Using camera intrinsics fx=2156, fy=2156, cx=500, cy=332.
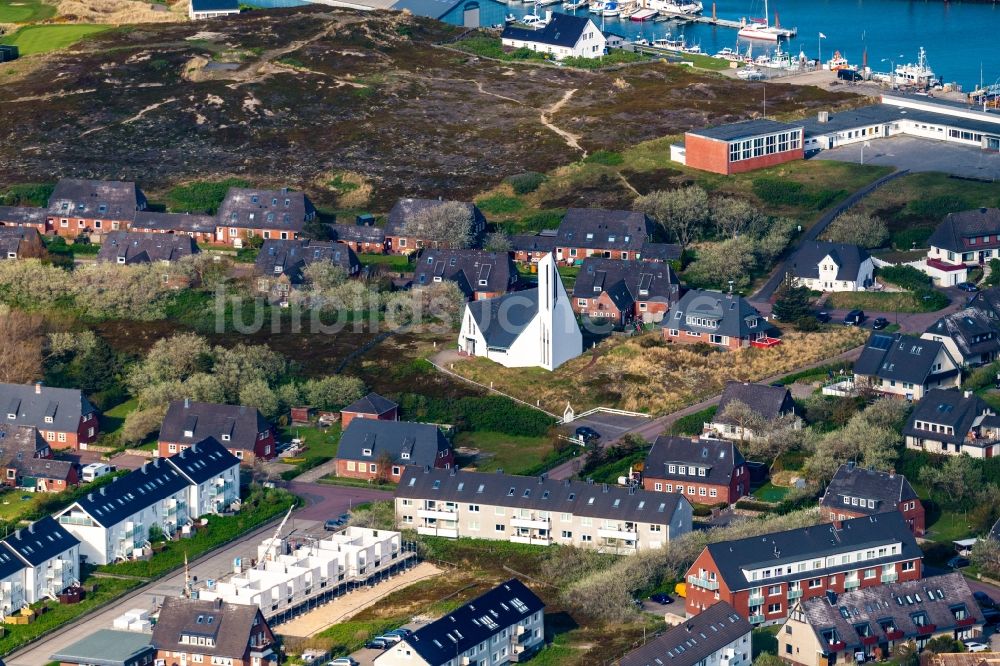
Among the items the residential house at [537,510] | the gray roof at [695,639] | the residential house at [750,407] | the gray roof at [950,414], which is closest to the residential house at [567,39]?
the residential house at [750,407]

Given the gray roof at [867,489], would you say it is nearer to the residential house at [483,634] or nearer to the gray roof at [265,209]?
the residential house at [483,634]

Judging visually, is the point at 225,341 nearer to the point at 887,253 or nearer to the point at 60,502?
the point at 60,502

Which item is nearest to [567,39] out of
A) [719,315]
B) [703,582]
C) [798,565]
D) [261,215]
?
[261,215]

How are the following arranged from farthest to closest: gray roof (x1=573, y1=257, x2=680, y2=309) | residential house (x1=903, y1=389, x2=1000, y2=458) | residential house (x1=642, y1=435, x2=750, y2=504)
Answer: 1. gray roof (x1=573, y1=257, x2=680, y2=309)
2. residential house (x1=903, y1=389, x2=1000, y2=458)
3. residential house (x1=642, y1=435, x2=750, y2=504)

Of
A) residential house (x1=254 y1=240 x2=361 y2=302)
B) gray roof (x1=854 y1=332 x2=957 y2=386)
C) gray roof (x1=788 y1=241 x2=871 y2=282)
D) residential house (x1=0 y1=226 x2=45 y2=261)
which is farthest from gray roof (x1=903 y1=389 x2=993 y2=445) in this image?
residential house (x1=0 y1=226 x2=45 y2=261)

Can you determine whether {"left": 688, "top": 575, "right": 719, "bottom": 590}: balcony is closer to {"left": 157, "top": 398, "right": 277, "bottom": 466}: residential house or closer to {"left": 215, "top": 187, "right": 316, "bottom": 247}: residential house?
{"left": 157, "top": 398, "right": 277, "bottom": 466}: residential house
